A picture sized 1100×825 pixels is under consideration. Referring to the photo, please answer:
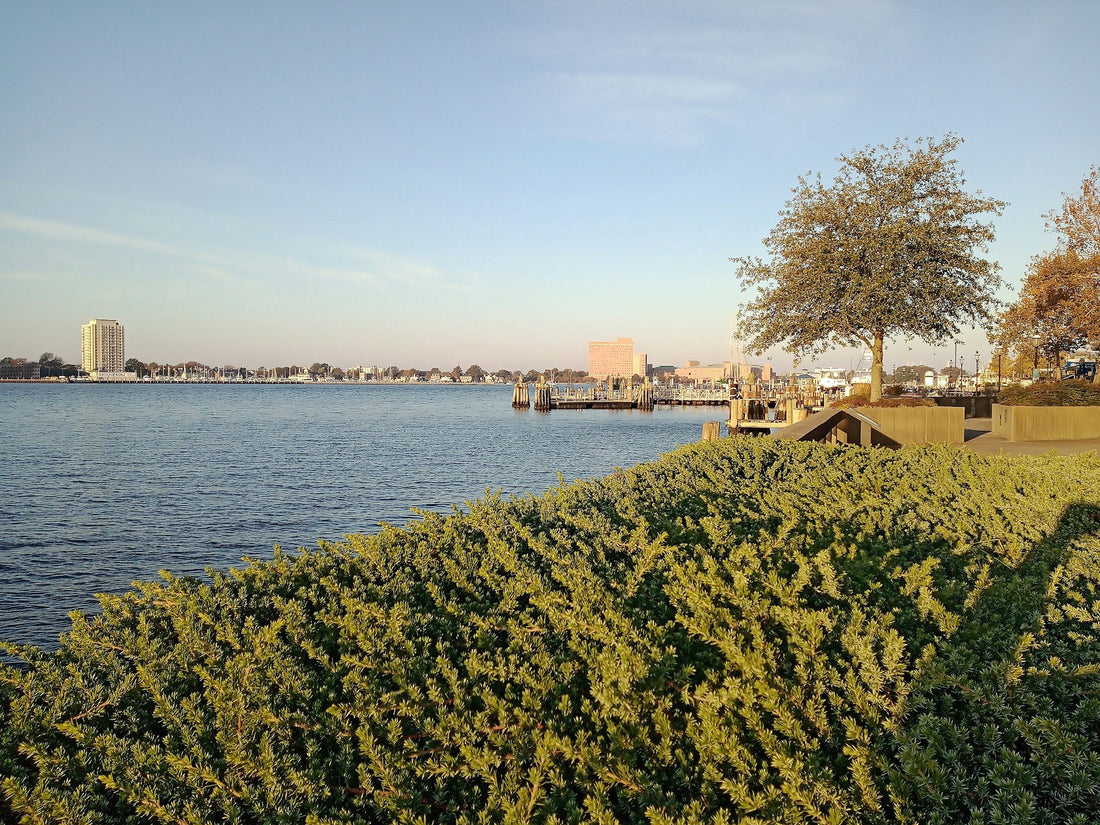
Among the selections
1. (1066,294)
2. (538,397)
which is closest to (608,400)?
(538,397)

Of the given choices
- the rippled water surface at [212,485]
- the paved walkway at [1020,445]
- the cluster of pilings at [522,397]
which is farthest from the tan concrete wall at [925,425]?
the cluster of pilings at [522,397]

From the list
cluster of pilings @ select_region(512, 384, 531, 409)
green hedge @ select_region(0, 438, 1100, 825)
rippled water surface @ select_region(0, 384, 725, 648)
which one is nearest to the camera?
green hedge @ select_region(0, 438, 1100, 825)

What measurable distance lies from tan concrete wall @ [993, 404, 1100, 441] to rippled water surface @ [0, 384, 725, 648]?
13176 mm

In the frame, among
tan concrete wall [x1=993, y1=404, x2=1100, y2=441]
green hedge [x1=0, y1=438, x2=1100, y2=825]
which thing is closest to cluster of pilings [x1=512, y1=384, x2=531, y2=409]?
tan concrete wall [x1=993, y1=404, x2=1100, y2=441]

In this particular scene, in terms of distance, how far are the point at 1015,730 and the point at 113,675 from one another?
3.44 m

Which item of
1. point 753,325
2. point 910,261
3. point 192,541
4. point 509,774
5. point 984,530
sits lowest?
Answer: point 192,541

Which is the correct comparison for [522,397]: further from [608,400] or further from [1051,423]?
[1051,423]

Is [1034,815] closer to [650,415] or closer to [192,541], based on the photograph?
[192,541]

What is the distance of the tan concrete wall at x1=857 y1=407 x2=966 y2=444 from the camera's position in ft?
56.3

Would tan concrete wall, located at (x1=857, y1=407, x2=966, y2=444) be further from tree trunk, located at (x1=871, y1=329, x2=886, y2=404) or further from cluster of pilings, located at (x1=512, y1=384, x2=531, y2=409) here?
cluster of pilings, located at (x1=512, y1=384, x2=531, y2=409)

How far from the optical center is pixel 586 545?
4.05m

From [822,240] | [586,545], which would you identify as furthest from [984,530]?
[822,240]

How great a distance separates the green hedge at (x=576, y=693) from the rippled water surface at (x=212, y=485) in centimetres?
558

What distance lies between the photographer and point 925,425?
17375mm
